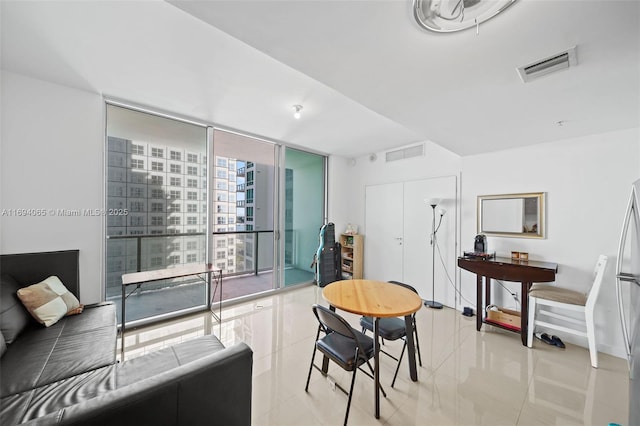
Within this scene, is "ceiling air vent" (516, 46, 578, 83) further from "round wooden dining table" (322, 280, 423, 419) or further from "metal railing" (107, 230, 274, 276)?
"metal railing" (107, 230, 274, 276)

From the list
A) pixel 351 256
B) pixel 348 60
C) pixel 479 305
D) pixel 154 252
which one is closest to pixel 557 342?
pixel 479 305

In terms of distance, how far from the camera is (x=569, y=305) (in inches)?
97.0

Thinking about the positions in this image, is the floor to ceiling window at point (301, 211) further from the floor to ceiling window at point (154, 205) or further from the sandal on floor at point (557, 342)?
the sandal on floor at point (557, 342)

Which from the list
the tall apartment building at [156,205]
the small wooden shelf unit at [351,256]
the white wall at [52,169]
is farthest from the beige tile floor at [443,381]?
the small wooden shelf unit at [351,256]

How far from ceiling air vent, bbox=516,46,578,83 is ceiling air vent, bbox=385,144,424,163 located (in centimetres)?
243

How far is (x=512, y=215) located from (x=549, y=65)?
2189 millimetres

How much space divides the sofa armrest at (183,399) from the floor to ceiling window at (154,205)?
2.40 meters

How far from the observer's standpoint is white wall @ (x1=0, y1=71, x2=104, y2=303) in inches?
85.3

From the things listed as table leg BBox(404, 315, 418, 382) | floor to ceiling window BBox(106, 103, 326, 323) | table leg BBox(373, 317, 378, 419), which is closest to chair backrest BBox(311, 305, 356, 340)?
table leg BBox(373, 317, 378, 419)

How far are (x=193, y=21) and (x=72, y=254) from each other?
8.02 ft

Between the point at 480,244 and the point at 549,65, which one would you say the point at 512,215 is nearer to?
the point at 480,244

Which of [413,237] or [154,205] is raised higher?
[154,205]

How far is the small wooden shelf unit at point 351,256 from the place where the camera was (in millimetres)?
4754

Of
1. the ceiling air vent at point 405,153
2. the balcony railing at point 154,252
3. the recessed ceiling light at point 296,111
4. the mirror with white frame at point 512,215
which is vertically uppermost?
the recessed ceiling light at point 296,111
